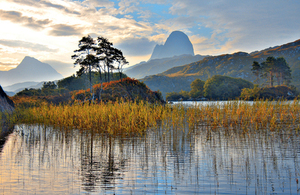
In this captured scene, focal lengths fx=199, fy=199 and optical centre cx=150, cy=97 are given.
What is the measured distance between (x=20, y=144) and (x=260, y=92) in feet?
334

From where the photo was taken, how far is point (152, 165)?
24.8 ft

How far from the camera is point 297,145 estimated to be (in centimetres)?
995

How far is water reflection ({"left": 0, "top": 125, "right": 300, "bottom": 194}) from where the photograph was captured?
18.9 ft

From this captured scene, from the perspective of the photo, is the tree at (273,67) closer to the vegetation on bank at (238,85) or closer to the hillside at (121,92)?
the vegetation on bank at (238,85)

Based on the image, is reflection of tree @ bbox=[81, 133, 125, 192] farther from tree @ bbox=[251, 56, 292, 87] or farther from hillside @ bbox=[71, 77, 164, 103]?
tree @ bbox=[251, 56, 292, 87]

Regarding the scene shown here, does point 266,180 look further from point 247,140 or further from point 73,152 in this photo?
point 73,152

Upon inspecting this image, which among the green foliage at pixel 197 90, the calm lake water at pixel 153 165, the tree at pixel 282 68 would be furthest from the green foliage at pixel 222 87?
the calm lake water at pixel 153 165

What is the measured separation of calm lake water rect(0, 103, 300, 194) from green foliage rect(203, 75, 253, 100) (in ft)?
396

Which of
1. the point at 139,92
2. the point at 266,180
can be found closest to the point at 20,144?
the point at 266,180

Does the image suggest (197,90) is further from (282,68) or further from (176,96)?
(282,68)

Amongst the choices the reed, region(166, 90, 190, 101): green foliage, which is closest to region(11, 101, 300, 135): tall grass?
the reed

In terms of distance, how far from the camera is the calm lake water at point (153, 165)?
5.73 m

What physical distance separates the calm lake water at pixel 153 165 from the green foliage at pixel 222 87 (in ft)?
396

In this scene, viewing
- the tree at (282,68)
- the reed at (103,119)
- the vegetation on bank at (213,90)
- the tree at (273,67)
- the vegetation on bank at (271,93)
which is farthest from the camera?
the vegetation on bank at (213,90)
